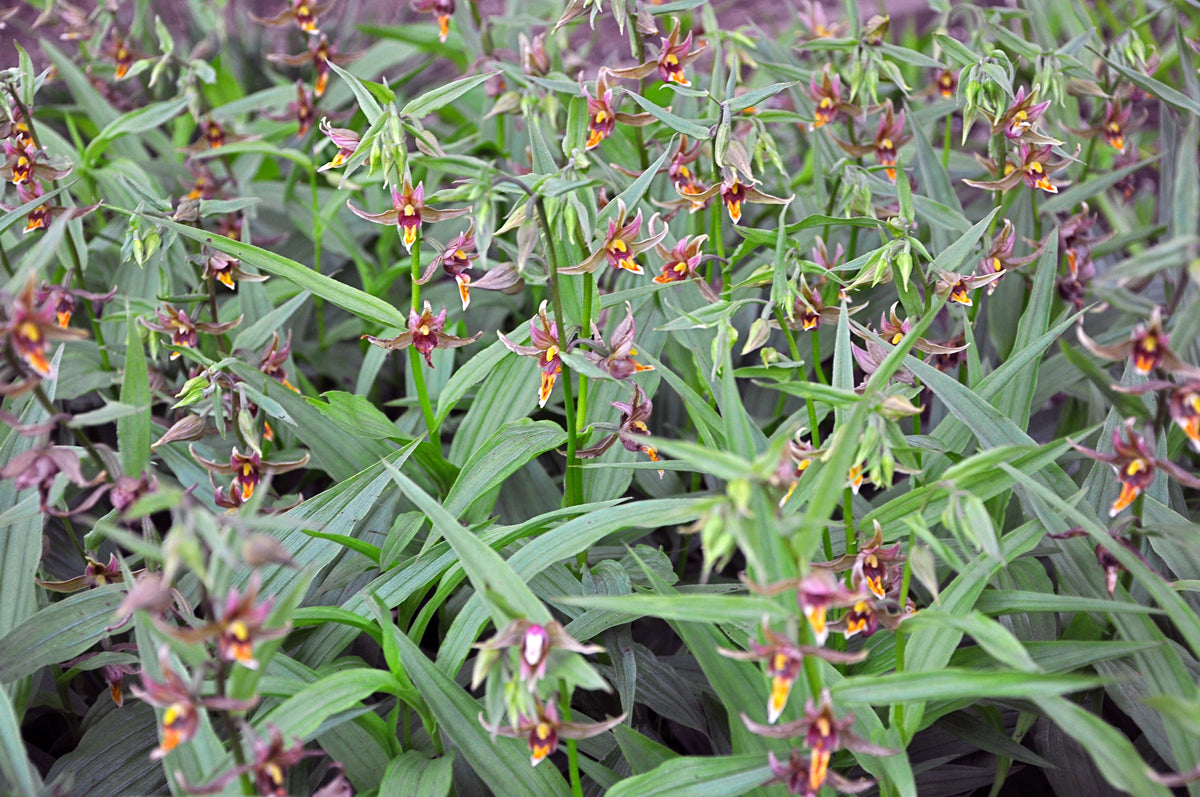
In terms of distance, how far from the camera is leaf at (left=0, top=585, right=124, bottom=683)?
200cm

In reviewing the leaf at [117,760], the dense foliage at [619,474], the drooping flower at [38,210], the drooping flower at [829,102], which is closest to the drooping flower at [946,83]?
the dense foliage at [619,474]

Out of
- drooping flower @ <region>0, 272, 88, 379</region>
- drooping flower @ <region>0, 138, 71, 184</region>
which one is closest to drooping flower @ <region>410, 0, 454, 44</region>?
drooping flower @ <region>0, 138, 71, 184</region>

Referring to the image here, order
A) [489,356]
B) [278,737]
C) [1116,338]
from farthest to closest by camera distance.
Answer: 1. [1116,338]
2. [489,356]
3. [278,737]

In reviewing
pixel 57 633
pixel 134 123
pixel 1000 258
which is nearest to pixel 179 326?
pixel 57 633

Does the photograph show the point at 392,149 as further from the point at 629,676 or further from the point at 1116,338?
the point at 1116,338

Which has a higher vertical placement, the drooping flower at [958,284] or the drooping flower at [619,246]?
the drooping flower at [619,246]

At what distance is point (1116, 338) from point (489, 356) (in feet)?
5.89

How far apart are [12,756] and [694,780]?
4.01ft

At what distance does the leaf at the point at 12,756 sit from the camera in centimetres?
176

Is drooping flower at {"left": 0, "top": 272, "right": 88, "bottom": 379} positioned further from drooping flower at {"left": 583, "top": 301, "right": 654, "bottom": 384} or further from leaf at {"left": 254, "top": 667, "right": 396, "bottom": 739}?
drooping flower at {"left": 583, "top": 301, "right": 654, "bottom": 384}

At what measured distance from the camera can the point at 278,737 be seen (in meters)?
1.41

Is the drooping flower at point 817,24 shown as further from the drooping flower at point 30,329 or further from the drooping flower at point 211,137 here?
the drooping flower at point 30,329

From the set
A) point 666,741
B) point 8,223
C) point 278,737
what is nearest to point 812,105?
point 666,741

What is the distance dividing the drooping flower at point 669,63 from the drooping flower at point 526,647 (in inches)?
60.0
